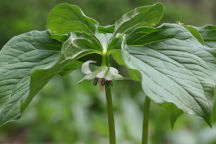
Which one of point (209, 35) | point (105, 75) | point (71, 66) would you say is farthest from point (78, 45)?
point (209, 35)

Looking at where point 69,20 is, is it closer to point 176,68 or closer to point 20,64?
point 20,64

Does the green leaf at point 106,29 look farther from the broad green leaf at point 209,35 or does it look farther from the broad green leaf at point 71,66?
the broad green leaf at point 209,35

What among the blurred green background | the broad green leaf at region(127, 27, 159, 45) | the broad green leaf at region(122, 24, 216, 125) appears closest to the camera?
the broad green leaf at region(122, 24, 216, 125)

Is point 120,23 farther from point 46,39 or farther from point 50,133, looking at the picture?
point 50,133

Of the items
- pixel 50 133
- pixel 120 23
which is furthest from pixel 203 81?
pixel 50 133

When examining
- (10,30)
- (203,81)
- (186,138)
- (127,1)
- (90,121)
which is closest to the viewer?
(203,81)

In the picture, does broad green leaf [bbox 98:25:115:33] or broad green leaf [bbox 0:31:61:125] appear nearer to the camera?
broad green leaf [bbox 0:31:61:125]

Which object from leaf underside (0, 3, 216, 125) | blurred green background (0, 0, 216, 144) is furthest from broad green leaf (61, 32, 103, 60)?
blurred green background (0, 0, 216, 144)

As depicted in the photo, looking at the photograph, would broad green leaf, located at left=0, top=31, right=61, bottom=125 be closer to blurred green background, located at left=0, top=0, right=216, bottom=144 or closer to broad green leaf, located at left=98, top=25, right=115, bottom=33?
broad green leaf, located at left=98, top=25, right=115, bottom=33
